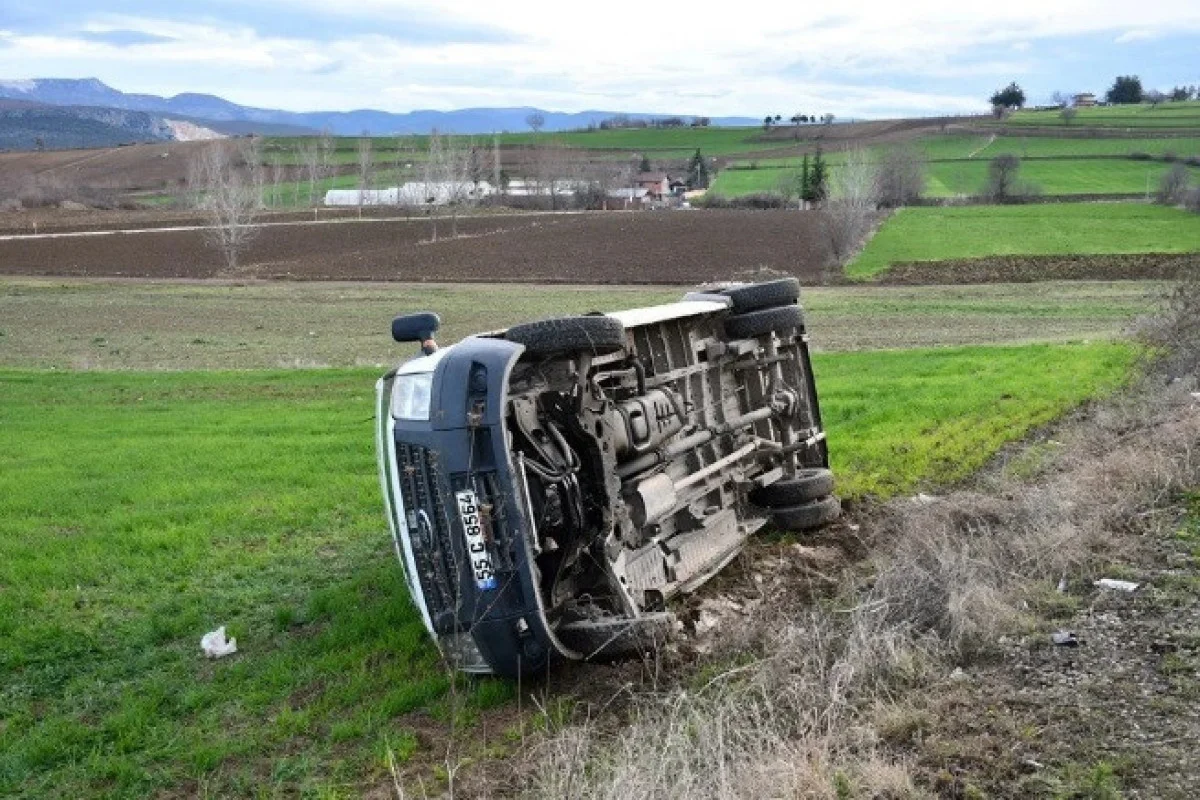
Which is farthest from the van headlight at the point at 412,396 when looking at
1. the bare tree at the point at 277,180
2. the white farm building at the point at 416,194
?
the bare tree at the point at 277,180

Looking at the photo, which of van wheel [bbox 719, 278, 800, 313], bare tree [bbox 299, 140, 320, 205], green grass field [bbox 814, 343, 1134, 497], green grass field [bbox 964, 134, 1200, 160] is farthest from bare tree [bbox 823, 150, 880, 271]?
bare tree [bbox 299, 140, 320, 205]

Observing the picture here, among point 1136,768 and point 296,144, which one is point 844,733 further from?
point 296,144

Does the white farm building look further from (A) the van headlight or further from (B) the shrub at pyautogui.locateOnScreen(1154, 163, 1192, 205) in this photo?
(A) the van headlight

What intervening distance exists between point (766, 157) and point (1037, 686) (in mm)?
113282

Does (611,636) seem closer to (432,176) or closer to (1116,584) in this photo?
(1116,584)

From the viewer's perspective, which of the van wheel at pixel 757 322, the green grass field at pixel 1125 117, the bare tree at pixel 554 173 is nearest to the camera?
the van wheel at pixel 757 322

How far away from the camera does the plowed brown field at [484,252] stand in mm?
53188

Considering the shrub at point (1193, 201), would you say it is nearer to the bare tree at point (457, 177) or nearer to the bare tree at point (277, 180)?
the bare tree at point (457, 177)

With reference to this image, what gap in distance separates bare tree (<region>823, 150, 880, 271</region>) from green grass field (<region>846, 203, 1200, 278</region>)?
0.90m

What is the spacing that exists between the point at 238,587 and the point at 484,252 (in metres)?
53.7

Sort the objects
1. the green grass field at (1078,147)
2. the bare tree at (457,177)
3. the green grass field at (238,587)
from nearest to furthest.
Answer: the green grass field at (238,587) → the bare tree at (457,177) → the green grass field at (1078,147)

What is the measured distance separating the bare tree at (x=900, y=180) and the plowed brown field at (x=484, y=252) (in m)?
8.22

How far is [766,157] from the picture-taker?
11425 centimetres

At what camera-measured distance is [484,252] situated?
60.8 meters
